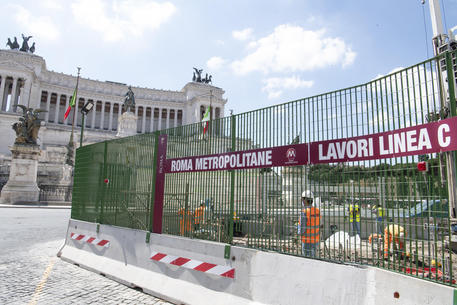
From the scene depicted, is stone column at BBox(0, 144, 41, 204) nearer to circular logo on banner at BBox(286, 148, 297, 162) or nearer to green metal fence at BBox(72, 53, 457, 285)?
green metal fence at BBox(72, 53, 457, 285)

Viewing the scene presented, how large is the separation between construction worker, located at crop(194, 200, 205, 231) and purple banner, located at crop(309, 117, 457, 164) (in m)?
2.40

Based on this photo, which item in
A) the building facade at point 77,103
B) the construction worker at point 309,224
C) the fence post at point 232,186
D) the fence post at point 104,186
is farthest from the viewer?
the building facade at point 77,103

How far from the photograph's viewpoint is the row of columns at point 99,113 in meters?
76.5

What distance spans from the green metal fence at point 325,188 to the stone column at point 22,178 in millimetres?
24514

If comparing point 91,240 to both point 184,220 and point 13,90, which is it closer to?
point 184,220

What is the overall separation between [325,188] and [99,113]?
87.2 metres

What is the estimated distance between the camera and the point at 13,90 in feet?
216

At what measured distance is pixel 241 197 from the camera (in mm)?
5398

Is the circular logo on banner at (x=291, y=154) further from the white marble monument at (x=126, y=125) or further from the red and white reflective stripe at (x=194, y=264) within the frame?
the white marble monument at (x=126, y=125)

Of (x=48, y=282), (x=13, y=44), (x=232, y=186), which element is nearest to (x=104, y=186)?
(x=48, y=282)

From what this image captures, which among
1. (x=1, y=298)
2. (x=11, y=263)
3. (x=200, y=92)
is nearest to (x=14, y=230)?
(x=11, y=263)

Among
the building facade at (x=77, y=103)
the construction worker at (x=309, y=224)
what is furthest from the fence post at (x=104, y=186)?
the building facade at (x=77, y=103)

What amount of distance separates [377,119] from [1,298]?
642cm

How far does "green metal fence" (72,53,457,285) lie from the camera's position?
3699 mm
